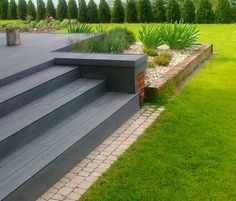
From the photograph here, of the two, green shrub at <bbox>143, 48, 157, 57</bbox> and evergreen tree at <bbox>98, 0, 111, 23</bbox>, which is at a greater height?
evergreen tree at <bbox>98, 0, 111, 23</bbox>

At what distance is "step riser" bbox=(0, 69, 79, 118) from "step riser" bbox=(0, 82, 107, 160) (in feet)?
1.34

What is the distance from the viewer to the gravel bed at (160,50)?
7.11 m

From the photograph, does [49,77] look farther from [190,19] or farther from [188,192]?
[190,19]

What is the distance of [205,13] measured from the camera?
1561 centimetres

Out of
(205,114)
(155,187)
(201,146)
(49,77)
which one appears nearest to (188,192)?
(155,187)

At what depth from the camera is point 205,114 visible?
5758 mm

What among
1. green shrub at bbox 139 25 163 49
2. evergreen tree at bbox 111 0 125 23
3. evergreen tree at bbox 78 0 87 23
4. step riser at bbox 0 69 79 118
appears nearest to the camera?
step riser at bbox 0 69 79 118

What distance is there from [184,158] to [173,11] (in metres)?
12.2

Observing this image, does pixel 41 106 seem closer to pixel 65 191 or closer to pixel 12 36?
pixel 65 191

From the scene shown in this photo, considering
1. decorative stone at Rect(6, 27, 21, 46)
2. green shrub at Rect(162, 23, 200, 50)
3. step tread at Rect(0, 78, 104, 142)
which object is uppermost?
decorative stone at Rect(6, 27, 21, 46)

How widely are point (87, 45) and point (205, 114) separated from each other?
100 inches

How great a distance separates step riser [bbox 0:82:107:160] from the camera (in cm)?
402

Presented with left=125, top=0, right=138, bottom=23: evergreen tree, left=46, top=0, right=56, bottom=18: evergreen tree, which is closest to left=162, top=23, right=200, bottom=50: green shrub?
left=125, top=0, right=138, bottom=23: evergreen tree

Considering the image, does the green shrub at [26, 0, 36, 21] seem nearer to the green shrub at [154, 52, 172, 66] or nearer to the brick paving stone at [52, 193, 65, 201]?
the green shrub at [154, 52, 172, 66]
